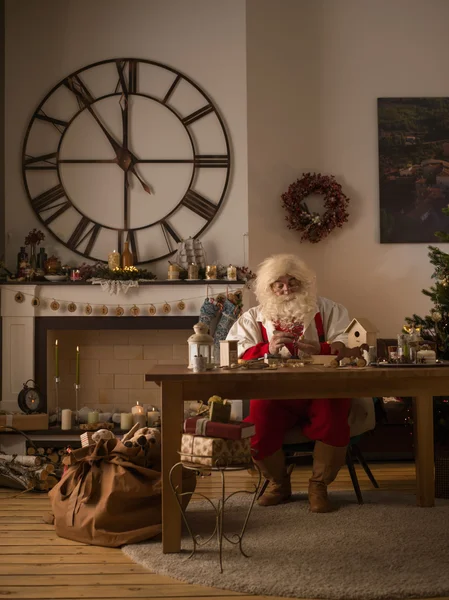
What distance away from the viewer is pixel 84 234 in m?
6.36

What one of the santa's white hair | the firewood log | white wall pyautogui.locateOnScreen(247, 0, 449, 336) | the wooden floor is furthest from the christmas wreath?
the wooden floor

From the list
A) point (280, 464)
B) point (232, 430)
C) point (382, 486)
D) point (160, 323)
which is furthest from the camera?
point (160, 323)

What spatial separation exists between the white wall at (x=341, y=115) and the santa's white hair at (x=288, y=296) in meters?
1.48

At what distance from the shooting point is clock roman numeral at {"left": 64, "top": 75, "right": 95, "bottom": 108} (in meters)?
6.37

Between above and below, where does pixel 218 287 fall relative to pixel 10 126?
below

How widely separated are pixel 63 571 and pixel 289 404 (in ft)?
5.17

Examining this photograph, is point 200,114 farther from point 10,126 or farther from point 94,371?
point 94,371

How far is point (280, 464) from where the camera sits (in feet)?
14.5

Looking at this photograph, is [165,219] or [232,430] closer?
[232,430]

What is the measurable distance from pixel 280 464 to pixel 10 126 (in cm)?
357

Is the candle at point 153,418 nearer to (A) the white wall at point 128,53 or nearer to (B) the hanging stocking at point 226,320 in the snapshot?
(B) the hanging stocking at point 226,320

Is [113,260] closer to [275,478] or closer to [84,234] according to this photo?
[84,234]

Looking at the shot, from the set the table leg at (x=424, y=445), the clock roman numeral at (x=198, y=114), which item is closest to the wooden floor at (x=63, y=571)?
the table leg at (x=424, y=445)

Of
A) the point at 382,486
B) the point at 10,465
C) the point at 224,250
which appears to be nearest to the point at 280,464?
the point at 382,486
